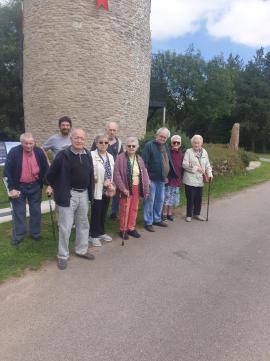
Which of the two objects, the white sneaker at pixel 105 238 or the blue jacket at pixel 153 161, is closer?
the white sneaker at pixel 105 238

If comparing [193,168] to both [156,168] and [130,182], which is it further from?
[130,182]

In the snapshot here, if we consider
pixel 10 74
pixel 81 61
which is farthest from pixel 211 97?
pixel 81 61

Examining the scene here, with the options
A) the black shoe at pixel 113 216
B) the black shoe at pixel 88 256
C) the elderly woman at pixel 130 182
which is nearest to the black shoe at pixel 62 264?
the black shoe at pixel 88 256

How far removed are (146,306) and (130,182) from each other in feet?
8.07

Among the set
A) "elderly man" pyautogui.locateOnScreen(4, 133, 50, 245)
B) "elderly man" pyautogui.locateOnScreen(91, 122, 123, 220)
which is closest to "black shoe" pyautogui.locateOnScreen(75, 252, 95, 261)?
"elderly man" pyautogui.locateOnScreen(4, 133, 50, 245)

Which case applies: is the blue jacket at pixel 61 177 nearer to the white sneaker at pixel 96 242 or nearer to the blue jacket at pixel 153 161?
the white sneaker at pixel 96 242

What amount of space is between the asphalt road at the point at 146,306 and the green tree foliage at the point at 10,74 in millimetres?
22537

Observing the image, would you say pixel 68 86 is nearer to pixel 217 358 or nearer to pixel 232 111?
pixel 217 358

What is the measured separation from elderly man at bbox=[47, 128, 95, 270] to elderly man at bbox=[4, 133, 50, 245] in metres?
0.72

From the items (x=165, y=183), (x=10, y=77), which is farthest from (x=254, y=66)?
(x=165, y=183)

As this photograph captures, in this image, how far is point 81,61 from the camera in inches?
495

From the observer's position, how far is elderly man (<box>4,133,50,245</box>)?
5.19 m

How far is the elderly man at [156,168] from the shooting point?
6500 mm

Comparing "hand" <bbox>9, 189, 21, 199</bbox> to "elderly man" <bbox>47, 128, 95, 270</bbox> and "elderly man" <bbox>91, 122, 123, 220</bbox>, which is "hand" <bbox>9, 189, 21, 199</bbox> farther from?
"elderly man" <bbox>91, 122, 123, 220</bbox>
